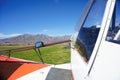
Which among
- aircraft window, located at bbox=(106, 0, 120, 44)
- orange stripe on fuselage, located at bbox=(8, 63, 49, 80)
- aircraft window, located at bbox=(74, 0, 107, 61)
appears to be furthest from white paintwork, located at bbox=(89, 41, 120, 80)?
orange stripe on fuselage, located at bbox=(8, 63, 49, 80)

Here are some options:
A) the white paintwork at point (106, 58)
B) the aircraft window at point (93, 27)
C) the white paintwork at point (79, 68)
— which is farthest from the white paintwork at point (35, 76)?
the white paintwork at point (106, 58)

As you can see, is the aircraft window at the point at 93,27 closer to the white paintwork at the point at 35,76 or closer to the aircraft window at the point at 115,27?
the aircraft window at the point at 115,27

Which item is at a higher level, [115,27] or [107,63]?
[115,27]

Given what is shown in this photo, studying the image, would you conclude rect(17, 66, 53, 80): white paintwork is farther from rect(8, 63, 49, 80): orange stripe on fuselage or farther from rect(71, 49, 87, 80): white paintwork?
rect(71, 49, 87, 80): white paintwork

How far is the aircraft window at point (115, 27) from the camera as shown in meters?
1.81

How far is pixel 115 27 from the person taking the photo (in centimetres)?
198

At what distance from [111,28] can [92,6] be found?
1.02 metres

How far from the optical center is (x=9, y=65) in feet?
Answer: 17.9

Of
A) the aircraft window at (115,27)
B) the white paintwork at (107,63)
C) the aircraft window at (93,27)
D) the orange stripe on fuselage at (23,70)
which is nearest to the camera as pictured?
the white paintwork at (107,63)

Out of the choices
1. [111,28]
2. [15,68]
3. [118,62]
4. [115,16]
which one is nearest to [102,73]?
[118,62]

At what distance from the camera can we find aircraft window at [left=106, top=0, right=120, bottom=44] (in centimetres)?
181

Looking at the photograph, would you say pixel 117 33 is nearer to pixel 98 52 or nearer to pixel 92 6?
pixel 98 52

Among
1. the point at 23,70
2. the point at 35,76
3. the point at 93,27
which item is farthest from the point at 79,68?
the point at 23,70

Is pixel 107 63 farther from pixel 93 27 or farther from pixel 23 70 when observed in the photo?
pixel 23 70
